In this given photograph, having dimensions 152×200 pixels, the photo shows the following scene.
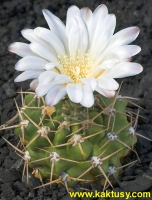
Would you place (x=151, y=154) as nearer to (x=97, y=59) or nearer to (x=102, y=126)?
(x=102, y=126)

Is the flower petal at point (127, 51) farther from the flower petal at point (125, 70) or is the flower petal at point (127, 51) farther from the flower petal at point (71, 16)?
the flower petal at point (71, 16)

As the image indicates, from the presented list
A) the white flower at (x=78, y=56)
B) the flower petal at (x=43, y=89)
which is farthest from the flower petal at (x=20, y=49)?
the flower petal at (x=43, y=89)

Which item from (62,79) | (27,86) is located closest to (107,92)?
(62,79)

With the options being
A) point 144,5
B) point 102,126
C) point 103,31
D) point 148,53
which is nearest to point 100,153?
point 102,126

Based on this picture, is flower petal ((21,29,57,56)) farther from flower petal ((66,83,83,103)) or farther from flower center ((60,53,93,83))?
flower petal ((66,83,83,103))

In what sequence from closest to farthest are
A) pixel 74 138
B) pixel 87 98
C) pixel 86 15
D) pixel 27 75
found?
pixel 87 98 < pixel 27 75 < pixel 74 138 < pixel 86 15

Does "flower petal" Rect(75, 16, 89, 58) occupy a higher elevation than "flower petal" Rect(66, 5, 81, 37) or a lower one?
lower

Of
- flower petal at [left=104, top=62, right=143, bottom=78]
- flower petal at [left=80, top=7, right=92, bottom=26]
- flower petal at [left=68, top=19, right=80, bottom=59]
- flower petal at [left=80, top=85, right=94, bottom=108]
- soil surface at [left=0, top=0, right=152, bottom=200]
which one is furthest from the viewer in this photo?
soil surface at [left=0, top=0, right=152, bottom=200]

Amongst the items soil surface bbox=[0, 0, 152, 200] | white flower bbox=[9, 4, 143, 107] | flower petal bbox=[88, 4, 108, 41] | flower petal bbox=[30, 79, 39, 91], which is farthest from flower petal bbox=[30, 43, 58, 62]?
soil surface bbox=[0, 0, 152, 200]

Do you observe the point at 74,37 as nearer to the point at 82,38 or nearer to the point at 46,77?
the point at 82,38
